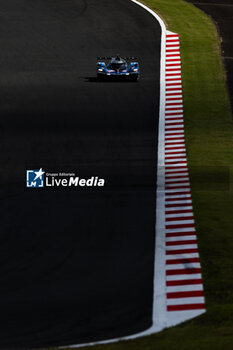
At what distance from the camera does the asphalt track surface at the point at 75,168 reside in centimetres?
2228

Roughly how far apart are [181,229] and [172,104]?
14.2 meters

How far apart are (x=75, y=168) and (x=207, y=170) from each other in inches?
210

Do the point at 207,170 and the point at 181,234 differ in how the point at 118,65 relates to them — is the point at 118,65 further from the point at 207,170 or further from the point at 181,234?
the point at 181,234

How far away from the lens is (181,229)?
2870cm

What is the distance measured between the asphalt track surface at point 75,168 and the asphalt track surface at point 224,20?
3.96 m

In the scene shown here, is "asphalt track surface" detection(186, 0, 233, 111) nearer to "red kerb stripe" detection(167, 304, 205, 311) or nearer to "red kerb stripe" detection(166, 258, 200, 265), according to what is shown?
"red kerb stripe" detection(166, 258, 200, 265)

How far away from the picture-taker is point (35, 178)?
108 feet

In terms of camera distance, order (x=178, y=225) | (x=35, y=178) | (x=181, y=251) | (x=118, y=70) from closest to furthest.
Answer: (x=181, y=251)
(x=178, y=225)
(x=35, y=178)
(x=118, y=70)

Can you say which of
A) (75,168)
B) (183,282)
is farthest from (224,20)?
(183,282)

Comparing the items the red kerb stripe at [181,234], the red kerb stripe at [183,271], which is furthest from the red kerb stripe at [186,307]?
the red kerb stripe at [181,234]

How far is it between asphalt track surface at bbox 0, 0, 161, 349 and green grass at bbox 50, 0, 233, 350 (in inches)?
62.6

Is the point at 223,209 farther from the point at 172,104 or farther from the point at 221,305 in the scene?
the point at 172,104

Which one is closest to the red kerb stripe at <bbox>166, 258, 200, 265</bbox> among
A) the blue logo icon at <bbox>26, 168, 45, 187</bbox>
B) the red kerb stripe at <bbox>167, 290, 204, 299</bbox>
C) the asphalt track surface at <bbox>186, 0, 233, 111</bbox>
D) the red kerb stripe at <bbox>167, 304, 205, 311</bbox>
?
the red kerb stripe at <bbox>167, 290, 204, 299</bbox>

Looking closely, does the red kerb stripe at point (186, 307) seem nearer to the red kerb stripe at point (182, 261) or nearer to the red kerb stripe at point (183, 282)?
the red kerb stripe at point (183, 282)
